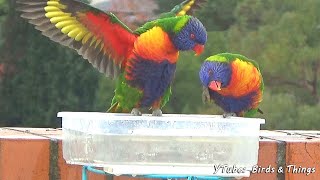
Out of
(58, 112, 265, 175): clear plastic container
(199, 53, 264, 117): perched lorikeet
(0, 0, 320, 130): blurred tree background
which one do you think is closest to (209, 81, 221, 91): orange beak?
(199, 53, 264, 117): perched lorikeet

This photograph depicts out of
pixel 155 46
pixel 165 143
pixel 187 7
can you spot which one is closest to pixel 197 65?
pixel 187 7

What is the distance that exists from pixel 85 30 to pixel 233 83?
14.0 inches

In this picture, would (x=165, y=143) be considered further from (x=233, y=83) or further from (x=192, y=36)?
(x=233, y=83)

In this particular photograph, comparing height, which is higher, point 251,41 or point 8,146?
point 251,41

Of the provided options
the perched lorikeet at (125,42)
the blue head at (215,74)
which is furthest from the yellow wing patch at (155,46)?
the blue head at (215,74)

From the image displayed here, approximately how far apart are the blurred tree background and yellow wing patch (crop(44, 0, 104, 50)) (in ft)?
8.16

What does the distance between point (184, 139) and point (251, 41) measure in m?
3.82

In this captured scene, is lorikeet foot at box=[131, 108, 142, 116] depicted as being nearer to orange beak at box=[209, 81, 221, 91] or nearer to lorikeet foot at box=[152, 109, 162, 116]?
lorikeet foot at box=[152, 109, 162, 116]

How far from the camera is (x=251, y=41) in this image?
15.1 feet

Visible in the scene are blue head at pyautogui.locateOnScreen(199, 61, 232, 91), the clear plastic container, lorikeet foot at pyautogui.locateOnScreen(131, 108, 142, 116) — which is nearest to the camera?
the clear plastic container

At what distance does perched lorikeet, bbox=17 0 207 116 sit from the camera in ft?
3.74

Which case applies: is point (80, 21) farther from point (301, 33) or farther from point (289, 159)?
point (301, 33)

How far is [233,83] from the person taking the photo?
1429 millimetres

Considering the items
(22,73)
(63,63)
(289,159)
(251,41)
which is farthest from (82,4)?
(251,41)
